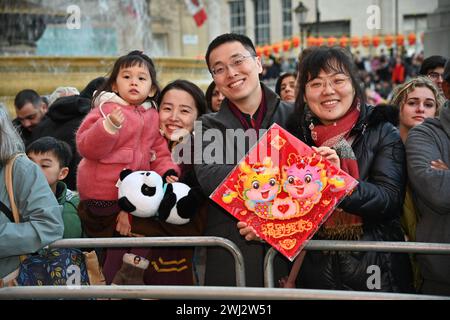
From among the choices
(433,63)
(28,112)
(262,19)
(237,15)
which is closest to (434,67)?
(433,63)

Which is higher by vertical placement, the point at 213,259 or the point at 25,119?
the point at 25,119

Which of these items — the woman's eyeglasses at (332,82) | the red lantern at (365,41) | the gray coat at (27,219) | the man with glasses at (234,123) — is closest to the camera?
the gray coat at (27,219)

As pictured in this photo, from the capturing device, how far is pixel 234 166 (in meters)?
2.99

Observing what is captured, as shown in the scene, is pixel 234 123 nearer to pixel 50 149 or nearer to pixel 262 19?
pixel 50 149

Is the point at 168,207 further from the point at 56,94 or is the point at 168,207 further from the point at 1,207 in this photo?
the point at 56,94

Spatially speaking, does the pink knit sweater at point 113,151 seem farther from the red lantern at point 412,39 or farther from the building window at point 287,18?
the building window at point 287,18

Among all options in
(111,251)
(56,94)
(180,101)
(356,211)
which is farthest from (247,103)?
(56,94)

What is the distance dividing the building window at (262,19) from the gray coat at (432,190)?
3902 centimetres

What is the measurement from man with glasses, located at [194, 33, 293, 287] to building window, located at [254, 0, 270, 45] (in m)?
38.7

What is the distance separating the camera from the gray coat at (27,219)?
2.79m

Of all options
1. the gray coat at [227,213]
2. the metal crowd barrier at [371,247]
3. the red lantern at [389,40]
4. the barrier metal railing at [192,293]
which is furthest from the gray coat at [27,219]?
the red lantern at [389,40]
